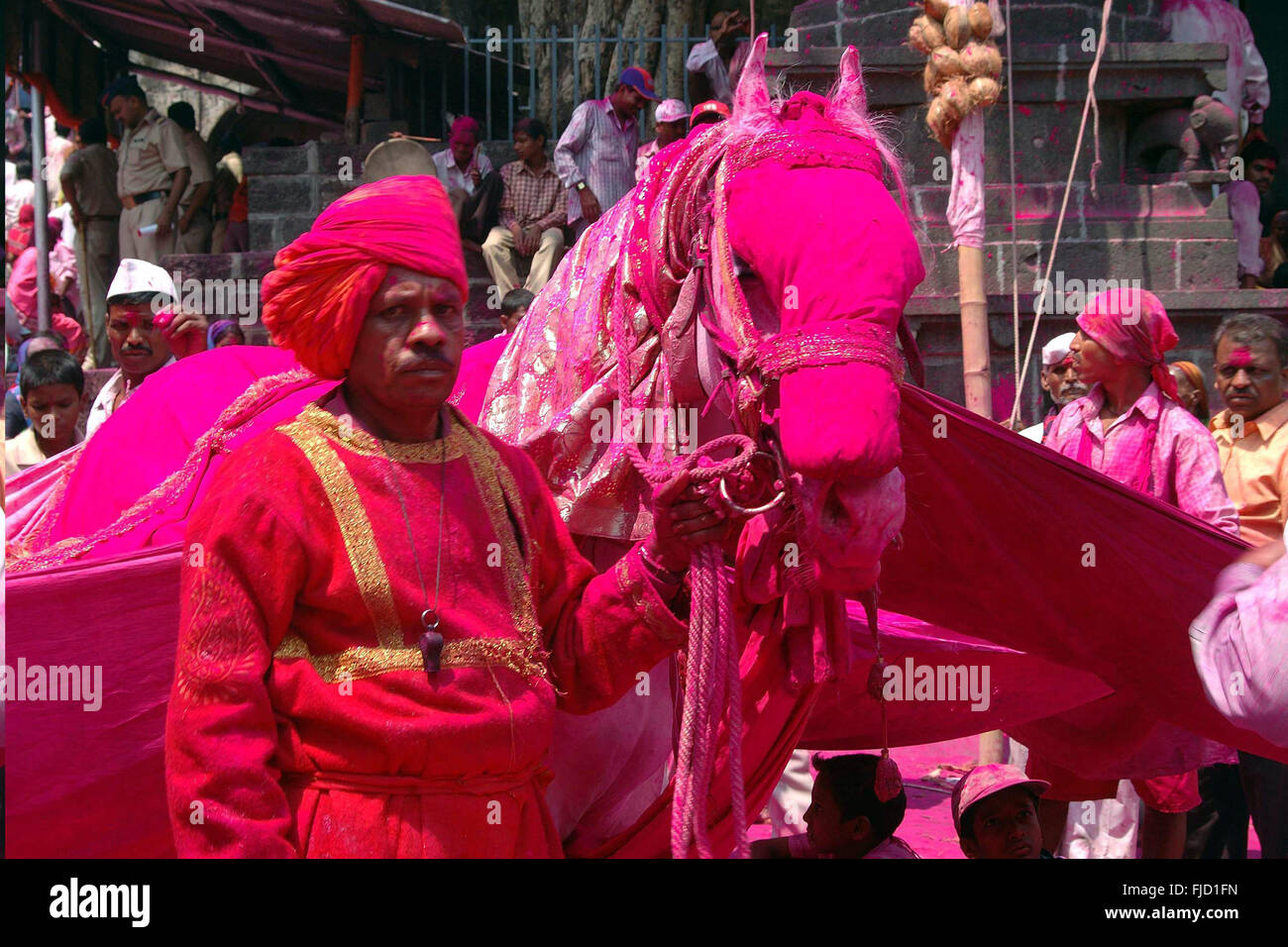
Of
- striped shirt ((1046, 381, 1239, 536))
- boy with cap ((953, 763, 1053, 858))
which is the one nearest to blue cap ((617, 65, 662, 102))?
striped shirt ((1046, 381, 1239, 536))

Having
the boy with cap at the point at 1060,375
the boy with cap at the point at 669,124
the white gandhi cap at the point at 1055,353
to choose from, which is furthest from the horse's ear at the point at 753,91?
the boy with cap at the point at 669,124

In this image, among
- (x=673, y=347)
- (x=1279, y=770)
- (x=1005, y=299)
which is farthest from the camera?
(x=1005, y=299)

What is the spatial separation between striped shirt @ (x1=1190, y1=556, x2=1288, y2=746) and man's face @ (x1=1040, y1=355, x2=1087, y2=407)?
14.2 ft

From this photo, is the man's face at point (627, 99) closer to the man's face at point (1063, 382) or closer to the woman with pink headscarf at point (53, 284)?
the man's face at point (1063, 382)

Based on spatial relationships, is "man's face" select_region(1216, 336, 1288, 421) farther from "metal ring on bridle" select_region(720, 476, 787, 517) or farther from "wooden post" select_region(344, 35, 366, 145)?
"wooden post" select_region(344, 35, 366, 145)

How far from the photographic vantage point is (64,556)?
11.7 feet

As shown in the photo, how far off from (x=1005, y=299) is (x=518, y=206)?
412 centimetres

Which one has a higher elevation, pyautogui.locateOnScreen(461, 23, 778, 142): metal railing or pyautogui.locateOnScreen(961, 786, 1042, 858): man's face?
pyautogui.locateOnScreen(461, 23, 778, 142): metal railing

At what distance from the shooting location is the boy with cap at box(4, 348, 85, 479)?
587 cm

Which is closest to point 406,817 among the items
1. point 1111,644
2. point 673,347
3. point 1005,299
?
point 673,347

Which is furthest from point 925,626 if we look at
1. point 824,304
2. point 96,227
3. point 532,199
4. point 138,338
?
point 96,227

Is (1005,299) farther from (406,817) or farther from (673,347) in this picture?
(406,817)

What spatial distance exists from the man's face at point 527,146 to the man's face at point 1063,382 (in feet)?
16.7

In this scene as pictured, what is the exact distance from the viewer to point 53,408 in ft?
19.4
